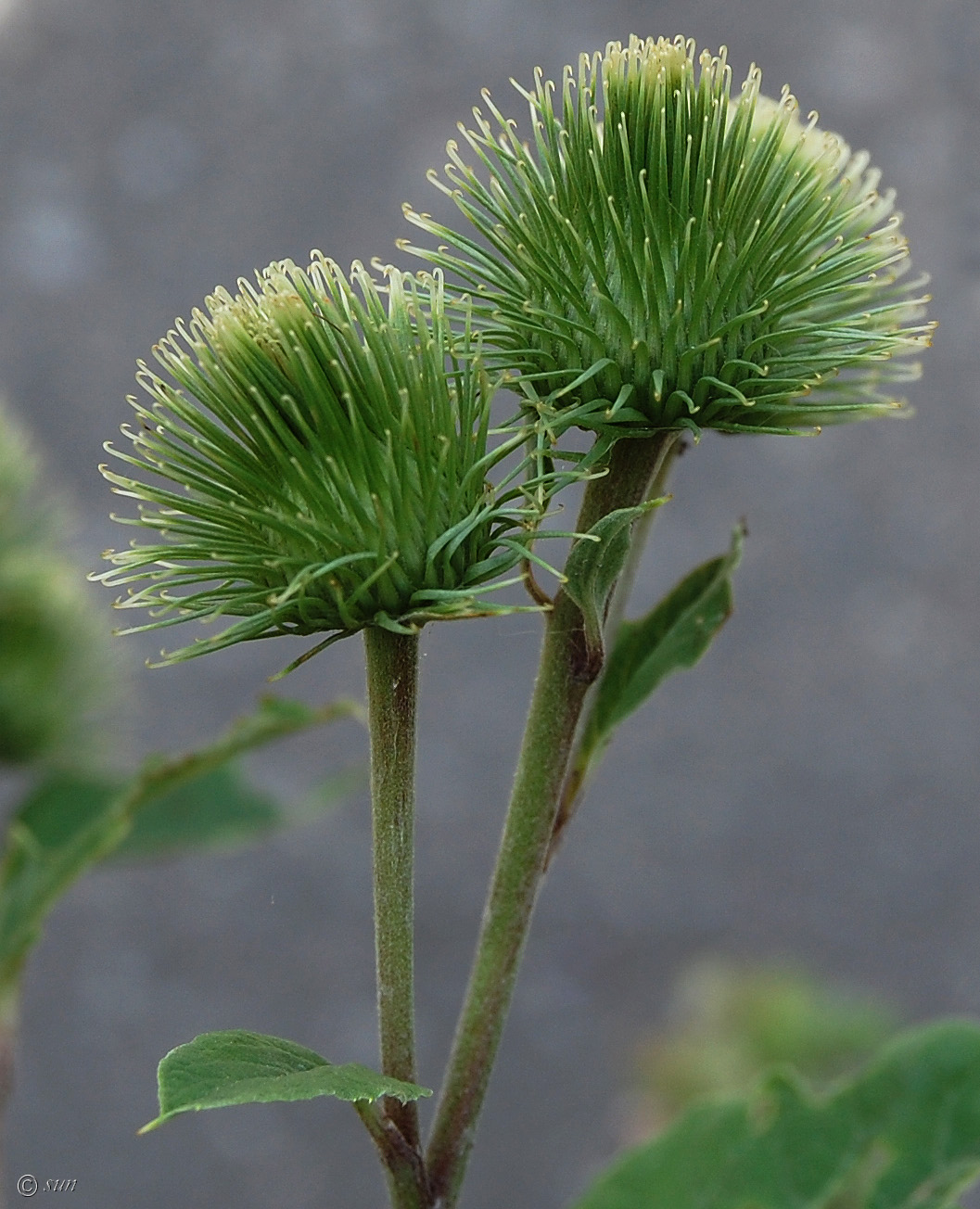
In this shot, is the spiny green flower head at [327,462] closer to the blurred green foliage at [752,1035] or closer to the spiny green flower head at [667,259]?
the spiny green flower head at [667,259]

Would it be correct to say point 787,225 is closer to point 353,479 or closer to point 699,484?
point 353,479

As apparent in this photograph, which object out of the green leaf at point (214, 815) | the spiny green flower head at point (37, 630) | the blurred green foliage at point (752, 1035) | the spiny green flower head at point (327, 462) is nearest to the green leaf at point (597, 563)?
the spiny green flower head at point (327, 462)

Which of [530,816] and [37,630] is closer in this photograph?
[530,816]

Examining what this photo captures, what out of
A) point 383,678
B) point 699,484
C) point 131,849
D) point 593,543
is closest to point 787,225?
Result: point 593,543

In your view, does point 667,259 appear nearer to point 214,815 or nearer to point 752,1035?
point 214,815

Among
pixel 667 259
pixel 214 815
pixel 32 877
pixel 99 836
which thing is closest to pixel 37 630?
pixel 214 815
